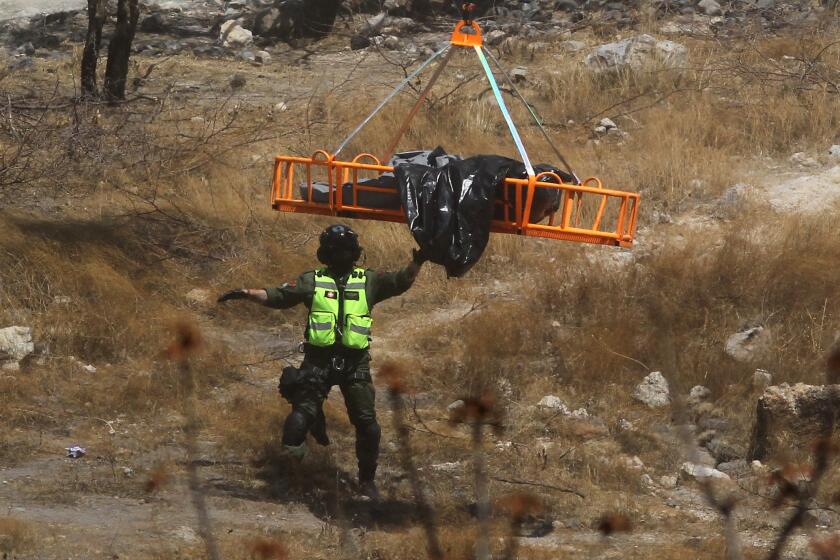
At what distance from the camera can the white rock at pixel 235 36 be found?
17.2m

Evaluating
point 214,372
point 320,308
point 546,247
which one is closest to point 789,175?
point 546,247

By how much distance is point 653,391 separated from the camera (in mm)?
8047

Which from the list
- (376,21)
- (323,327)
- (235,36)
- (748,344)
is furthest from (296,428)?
(376,21)

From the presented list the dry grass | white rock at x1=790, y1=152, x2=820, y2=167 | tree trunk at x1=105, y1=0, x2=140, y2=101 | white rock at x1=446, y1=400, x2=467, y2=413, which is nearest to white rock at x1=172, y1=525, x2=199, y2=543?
the dry grass

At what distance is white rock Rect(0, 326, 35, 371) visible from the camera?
7.91 meters

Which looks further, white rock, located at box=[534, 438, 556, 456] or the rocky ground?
white rock, located at box=[534, 438, 556, 456]

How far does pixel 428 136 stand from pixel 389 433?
18.3 ft

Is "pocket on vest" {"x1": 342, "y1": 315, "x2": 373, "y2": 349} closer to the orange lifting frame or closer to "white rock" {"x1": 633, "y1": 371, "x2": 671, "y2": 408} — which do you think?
the orange lifting frame

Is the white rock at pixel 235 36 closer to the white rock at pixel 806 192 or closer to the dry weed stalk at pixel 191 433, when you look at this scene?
the white rock at pixel 806 192

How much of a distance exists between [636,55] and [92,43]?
5950 mm

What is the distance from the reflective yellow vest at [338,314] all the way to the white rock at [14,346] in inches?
107

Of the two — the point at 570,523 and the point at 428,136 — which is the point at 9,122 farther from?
the point at 570,523

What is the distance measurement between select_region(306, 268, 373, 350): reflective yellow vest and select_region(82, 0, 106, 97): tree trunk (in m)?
6.98

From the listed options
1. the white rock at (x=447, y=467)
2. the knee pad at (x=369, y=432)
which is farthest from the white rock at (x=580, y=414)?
the knee pad at (x=369, y=432)
